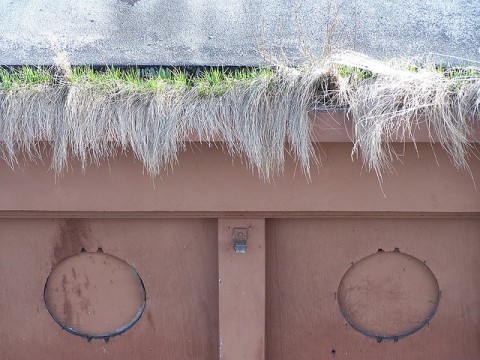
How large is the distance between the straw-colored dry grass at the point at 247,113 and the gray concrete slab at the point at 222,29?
41 cm

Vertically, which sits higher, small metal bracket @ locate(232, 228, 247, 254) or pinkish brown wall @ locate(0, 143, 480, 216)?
pinkish brown wall @ locate(0, 143, 480, 216)

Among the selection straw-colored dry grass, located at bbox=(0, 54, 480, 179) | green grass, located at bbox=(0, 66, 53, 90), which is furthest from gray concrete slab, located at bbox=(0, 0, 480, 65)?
straw-colored dry grass, located at bbox=(0, 54, 480, 179)

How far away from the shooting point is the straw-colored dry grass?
1.82 metres

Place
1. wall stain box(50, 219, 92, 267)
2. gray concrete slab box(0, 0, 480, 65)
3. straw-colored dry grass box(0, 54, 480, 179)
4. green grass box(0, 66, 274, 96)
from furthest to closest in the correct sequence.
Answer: gray concrete slab box(0, 0, 480, 65), wall stain box(50, 219, 92, 267), green grass box(0, 66, 274, 96), straw-colored dry grass box(0, 54, 480, 179)

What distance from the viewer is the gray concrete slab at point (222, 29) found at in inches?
96.1

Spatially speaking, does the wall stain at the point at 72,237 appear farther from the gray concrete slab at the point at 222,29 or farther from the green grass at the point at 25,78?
the gray concrete slab at the point at 222,29

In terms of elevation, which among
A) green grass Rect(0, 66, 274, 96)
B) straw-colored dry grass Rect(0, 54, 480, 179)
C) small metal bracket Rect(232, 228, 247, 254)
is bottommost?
small metal bracket Rect(232, 228, 247, 254)

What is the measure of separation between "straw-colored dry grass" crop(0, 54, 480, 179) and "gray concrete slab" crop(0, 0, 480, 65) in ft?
1.34

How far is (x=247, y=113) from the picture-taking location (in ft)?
6.20

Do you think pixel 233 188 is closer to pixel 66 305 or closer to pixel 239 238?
pixel 239 238

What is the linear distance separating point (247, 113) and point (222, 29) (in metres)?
0.91

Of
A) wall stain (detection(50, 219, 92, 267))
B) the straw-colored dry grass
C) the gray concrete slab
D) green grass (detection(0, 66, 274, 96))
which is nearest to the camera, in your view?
the straw-colored dry grass

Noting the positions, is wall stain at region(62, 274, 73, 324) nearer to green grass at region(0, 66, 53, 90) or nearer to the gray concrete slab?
green grass at region(0, 66, 53, 90)

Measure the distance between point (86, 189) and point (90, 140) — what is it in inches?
9.3
